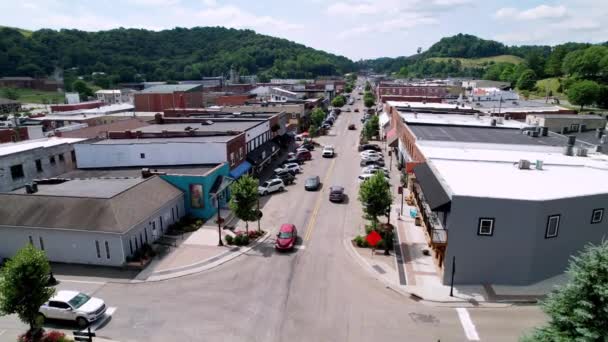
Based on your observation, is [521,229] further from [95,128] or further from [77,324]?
[95,128]

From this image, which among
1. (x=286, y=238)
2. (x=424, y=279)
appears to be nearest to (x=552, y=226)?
(x=424, y=279)

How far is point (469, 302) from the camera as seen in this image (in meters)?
20.3

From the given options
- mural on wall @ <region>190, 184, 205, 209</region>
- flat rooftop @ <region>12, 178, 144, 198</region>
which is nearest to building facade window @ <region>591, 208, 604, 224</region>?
mural on wall @ <region>190, 184, 205, 209</region>

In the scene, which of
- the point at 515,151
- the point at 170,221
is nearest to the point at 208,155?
the point at 170,221

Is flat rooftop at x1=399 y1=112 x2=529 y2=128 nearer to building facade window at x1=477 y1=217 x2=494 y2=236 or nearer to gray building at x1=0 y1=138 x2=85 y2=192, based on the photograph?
building facade window at x1=477 y1=217 x2=494 y2=236

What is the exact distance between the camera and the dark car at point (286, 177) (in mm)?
44688

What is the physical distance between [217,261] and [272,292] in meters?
5.73

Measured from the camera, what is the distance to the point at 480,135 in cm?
4169

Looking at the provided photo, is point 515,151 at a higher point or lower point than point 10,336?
higher

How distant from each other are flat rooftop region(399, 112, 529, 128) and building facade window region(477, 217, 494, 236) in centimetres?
2943

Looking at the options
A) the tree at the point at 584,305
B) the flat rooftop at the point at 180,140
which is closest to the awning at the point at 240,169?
the flat rooftop at the point at 180,140

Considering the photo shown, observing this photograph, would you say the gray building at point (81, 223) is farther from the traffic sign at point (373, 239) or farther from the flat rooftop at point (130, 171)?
the traffic sign at point (373, 239)

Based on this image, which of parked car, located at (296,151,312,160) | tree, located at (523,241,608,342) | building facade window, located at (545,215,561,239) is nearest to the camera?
tree, located at (523,241,608,342)

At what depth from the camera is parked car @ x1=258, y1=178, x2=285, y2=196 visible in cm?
4003
